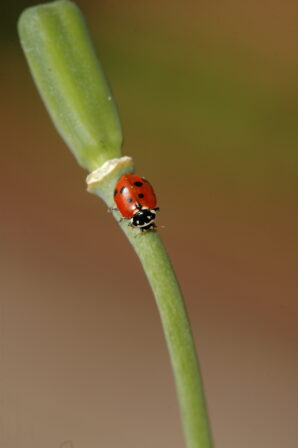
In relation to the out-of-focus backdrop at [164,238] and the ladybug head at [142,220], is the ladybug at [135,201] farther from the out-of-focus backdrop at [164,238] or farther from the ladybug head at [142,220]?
the out-of-focus backdrop at [164,238]

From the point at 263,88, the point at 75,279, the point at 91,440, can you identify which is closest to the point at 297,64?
the point at 263,88

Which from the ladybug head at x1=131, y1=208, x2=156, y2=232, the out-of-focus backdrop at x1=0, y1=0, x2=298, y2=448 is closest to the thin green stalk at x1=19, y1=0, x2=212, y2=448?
the ladybug head at x1=131, y1=208, x2=156, y2=232

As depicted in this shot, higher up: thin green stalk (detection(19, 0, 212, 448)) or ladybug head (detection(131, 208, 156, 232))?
thin green stalk (detection(19, 0, 212, 448))

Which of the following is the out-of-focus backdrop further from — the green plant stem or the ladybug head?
the green plant stem

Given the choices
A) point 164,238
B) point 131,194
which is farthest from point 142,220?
Result: point 164,238

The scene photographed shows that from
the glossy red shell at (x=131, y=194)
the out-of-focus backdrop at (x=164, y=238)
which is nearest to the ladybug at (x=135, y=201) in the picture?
the glossy red shell at (x=131, y=194)

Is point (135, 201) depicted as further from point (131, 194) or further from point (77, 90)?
point (77, 90)

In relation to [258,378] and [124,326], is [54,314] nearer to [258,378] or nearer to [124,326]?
[124,326]

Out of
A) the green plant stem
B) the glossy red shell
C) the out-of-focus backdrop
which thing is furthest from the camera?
the out-of-focus backdrop
